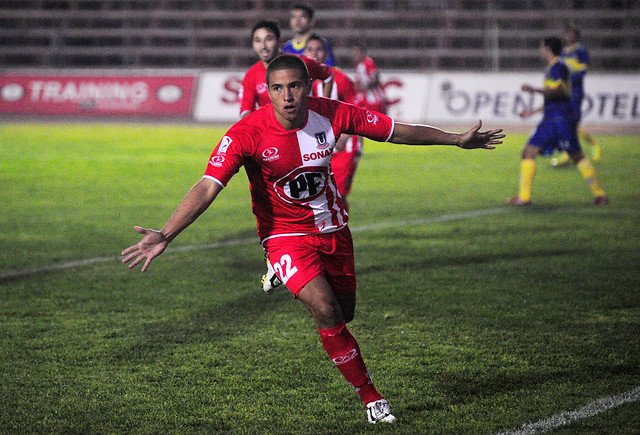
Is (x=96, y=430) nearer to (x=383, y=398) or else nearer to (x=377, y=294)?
(x=383, y=398)

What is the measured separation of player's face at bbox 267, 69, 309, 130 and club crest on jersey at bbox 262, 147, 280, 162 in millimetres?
140

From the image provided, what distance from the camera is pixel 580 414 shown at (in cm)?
467

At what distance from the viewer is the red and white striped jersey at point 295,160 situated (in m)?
4.79

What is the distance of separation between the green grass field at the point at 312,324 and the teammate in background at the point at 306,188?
0.47 metres

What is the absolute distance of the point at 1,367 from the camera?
5.62m

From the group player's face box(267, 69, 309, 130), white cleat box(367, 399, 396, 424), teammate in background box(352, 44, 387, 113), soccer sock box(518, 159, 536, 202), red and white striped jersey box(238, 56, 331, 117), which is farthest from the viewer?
teammate in background box(352, 44, 387, 113)

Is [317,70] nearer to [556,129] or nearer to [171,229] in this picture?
[171,229]

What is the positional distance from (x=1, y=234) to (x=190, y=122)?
18192 mm

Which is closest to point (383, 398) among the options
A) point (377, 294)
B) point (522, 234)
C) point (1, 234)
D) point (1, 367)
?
point (1, 367)

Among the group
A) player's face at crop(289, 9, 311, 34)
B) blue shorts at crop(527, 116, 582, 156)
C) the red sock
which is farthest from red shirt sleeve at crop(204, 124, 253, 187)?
blue shorts at crop(527, 116, 582, 156)

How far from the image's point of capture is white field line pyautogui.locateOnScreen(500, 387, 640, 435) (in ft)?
14.6

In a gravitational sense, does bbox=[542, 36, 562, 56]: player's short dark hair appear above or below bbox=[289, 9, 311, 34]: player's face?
below

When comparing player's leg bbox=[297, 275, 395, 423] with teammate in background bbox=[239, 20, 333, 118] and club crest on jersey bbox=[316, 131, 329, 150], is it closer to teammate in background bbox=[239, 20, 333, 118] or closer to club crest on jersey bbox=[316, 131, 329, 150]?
club crest on jersey bbox=[316, 131, 329, 150]

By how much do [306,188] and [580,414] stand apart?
5.78 feet
